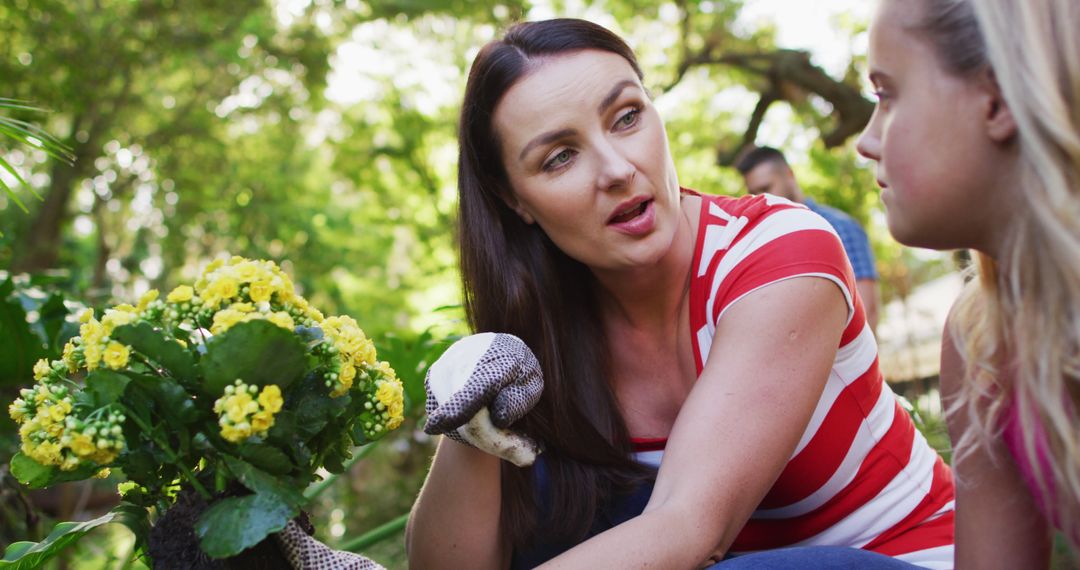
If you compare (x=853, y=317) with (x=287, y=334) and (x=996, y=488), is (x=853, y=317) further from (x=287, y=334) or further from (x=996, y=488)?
(x=287, y=334)

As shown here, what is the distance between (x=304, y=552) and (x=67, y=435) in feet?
1.04

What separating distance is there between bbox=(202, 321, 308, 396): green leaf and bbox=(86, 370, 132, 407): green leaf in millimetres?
97

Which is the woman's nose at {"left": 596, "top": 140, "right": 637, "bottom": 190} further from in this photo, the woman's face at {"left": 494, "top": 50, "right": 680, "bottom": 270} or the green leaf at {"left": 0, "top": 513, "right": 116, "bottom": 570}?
the green leaf at {"left": 0, "top": 513, "right": 116, "bottom": 570}

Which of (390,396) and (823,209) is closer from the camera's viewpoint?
(390,396)

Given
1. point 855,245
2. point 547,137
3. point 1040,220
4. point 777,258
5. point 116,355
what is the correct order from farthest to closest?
1. point 855,245
2. point 547,137
3. point 777,258
4. point 116,355
5. point 1040,220

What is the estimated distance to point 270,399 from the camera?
3.50ft

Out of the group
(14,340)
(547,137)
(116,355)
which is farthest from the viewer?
(14,340)

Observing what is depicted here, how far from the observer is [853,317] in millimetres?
1593

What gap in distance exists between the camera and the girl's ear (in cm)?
99

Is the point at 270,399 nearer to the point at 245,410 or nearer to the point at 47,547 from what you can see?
the point at 245,410

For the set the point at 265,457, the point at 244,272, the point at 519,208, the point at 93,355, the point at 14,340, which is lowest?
the point at 14,340

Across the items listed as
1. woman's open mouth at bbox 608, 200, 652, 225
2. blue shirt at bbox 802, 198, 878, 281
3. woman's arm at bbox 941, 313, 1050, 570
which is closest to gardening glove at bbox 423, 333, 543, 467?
woman's open mouth at bbox 608, 200, 652, 225

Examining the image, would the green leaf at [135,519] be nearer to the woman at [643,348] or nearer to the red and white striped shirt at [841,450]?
the woman at [643,348]

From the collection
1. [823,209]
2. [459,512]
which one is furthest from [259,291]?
[823,209]
